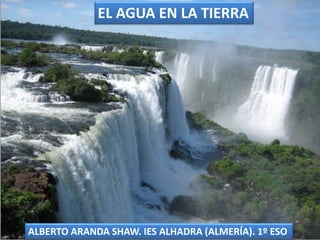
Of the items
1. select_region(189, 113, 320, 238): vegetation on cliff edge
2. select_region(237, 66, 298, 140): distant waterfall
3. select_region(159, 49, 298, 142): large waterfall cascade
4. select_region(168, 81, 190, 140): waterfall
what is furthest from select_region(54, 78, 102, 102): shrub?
select_region(237, 66, 298, 140): distant waterfall

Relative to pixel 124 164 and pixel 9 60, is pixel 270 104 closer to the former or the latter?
pixel 9 60

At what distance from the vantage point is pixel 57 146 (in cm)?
1147

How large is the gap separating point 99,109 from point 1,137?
462 centimetres

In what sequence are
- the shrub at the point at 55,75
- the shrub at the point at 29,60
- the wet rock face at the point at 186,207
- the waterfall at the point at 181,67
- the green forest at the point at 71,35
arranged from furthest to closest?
the waterfall at the point at 181,67
the green forest at the point at 71,35
the shrub at the point at 29,60
the shrub at the point at 55,75
the wet rock face at the point at 186,207

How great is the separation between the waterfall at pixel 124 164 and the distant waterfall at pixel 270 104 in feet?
37.7

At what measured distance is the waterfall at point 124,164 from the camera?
424 inches

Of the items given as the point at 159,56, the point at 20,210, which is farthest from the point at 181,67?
the point at 20,210

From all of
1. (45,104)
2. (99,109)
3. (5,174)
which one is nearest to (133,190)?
(99,109)
